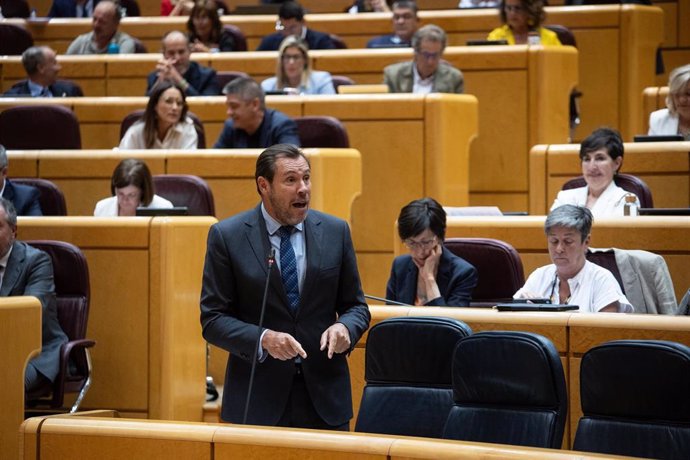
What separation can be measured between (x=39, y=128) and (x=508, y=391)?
3597 mm

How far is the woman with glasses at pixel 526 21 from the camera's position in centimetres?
641

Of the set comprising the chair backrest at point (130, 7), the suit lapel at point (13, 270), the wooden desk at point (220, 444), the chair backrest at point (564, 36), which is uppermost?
the chair backrest at point (130, 7)

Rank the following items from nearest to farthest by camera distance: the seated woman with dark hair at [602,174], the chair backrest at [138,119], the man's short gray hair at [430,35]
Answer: the seated woman with dark hair at [602,174]
the chair backrest at [138,119]
the man's short gray hair at [430,35]

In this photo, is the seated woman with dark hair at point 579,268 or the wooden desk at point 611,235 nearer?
the seated woman with dark hair at point 579,268

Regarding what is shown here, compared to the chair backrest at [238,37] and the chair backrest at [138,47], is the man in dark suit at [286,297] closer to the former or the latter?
the chair backrest at [238,37]

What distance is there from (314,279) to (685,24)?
212 inches

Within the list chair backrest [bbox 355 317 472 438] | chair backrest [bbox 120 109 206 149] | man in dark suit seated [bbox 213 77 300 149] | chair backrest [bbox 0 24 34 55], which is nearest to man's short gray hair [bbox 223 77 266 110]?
man in dark suit seated [bbox 213 77 300 149]

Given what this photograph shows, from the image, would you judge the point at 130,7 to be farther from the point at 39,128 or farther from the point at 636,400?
the point at 636,400

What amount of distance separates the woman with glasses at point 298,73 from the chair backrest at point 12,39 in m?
2.33

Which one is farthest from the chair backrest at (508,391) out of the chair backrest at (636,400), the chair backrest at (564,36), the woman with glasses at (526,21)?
the chair backrest at (564,36)

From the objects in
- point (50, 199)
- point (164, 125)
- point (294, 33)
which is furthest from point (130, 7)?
point (50, 199)

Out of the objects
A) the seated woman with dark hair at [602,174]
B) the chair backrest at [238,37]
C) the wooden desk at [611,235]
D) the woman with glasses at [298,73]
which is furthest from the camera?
the chair backrest at [238,37]

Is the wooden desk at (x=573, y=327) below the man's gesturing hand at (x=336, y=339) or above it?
below

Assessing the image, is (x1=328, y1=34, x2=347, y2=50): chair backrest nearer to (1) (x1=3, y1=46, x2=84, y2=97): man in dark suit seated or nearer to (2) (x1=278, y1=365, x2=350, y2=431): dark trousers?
(1) (x1=3, y1=46, x2=84, y2=97): man in dark suit seated
